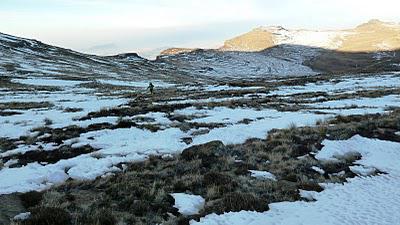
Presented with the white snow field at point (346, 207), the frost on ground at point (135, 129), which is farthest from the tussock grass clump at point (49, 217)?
the white snow field at point (346, 207)

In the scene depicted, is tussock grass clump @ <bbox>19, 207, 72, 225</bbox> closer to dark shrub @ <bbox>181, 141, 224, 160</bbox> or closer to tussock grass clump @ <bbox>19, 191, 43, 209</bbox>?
tussock grass clump @ <bbox>19, 191, 43, 209</bbox>

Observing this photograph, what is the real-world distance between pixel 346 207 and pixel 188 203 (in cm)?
432

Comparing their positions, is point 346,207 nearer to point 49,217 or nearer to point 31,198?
point 49,217

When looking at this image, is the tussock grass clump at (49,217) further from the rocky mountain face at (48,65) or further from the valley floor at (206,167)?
the rocky mountain face at (48,65)

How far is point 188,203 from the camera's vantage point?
500 inches

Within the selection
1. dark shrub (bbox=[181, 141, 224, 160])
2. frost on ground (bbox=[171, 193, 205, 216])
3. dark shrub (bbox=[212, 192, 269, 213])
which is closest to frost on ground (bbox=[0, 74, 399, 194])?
dark shrub (bbox=[181, 141, 224, 160])

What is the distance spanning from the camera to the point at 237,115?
30.3 m

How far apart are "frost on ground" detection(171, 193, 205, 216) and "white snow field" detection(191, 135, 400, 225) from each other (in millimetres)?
756

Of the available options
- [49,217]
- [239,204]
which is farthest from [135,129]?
[49,217]

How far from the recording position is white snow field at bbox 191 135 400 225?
11336 mm

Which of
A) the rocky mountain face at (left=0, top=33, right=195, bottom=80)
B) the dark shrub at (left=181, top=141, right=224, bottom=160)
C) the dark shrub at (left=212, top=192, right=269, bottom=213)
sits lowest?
the rocky mountain face at (left=0, top=33, right=195, bottom=80)

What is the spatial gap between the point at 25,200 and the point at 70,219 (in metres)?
2.27

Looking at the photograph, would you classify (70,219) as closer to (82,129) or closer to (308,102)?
(82,129)

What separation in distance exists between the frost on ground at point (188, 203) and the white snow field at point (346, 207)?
2.48 ft
